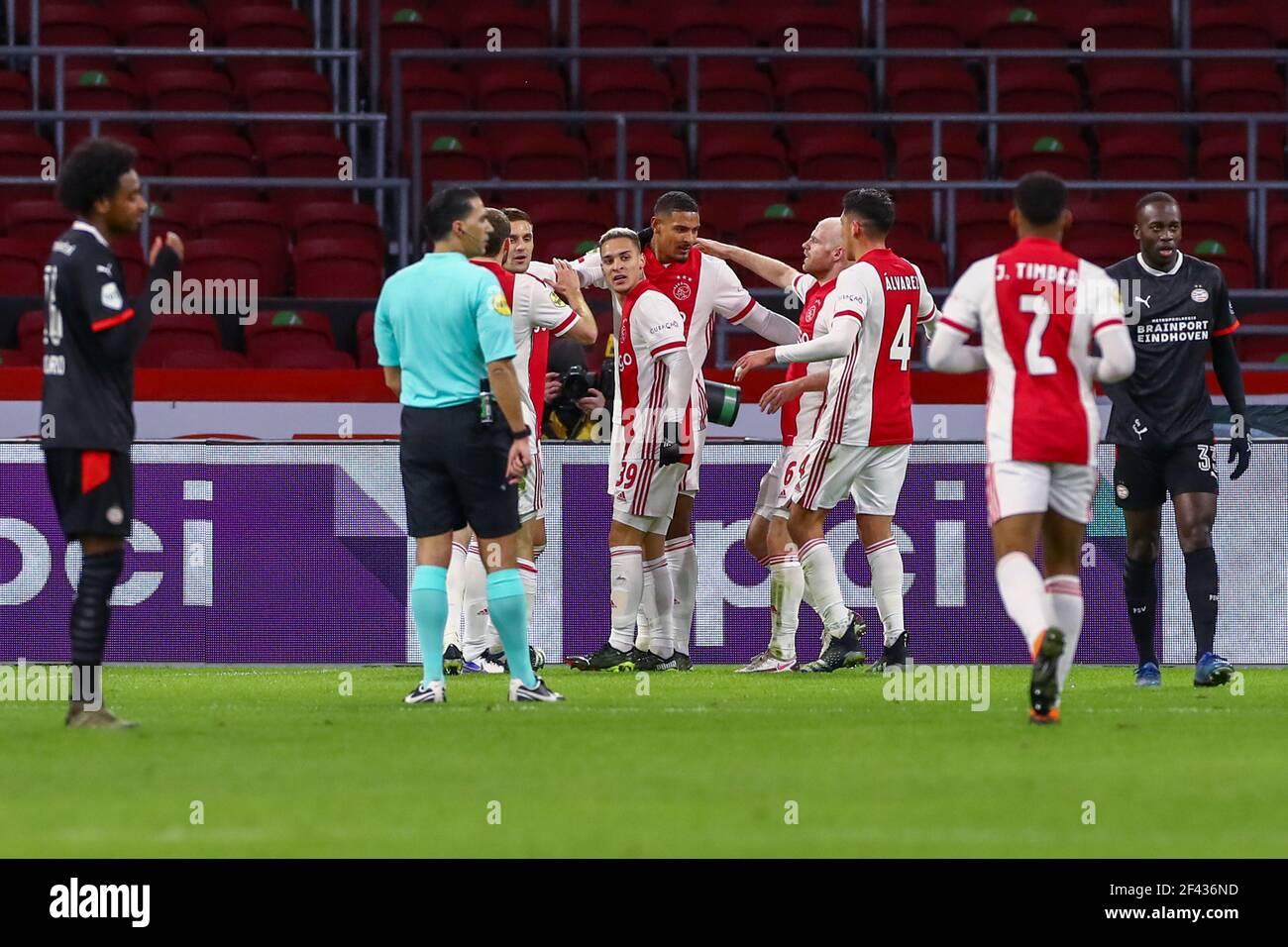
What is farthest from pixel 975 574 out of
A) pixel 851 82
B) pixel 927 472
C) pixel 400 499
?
pixel 851 82

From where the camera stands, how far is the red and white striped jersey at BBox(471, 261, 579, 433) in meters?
10.0

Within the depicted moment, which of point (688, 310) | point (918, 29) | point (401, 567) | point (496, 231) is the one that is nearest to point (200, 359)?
point (401, 567)

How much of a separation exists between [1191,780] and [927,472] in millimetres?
5717

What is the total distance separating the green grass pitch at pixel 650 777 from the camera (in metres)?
4.71

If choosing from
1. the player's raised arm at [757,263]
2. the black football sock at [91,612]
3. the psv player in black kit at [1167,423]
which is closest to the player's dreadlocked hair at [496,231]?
the player's raised arm at [757,263]

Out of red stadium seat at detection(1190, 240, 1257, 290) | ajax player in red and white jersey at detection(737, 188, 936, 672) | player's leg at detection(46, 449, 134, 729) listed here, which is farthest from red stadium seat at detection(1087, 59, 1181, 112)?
player's leg at detection(46, 449, 134, 729)

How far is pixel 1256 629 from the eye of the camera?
11344mm

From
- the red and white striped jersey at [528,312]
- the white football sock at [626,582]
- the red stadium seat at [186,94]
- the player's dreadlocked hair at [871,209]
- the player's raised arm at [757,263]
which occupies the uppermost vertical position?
the red stadium seat at [186,94]

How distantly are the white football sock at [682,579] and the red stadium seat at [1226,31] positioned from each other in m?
10.0

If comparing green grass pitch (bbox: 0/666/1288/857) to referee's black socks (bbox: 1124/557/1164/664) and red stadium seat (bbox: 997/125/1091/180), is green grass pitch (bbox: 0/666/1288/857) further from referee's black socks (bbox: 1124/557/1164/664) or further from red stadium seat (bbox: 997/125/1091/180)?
red stadium seat (bbox: 997/125/1091/180)

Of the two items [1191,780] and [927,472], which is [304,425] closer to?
[927,472]

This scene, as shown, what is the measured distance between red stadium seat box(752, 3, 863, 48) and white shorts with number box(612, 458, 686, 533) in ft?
29.1

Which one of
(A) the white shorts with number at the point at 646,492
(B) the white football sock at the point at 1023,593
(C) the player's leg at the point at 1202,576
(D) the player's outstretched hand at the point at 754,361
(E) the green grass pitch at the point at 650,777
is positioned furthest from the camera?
(A) the white shorts with number at the point at 646,492

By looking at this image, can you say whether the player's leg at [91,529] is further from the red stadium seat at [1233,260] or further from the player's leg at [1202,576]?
the red stadium seat at [1233,260]
